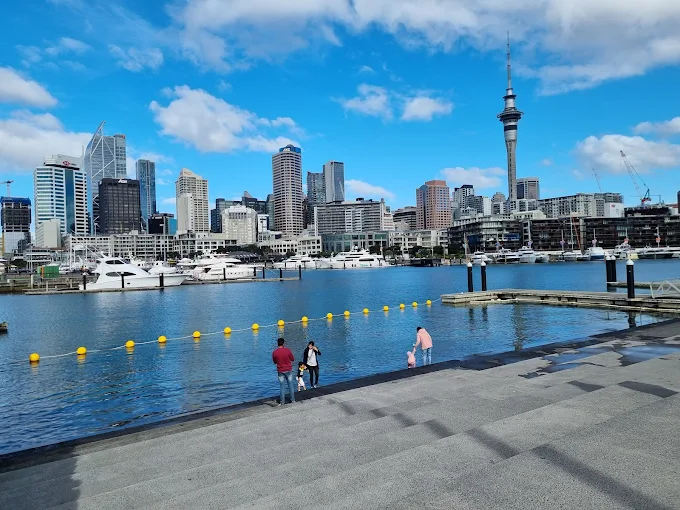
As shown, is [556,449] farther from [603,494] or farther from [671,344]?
[671,344]

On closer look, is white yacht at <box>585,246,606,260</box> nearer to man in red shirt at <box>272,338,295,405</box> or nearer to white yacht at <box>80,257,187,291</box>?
white yacht at <box>80,257,187,291</box>

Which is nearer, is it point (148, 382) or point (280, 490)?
point (280, 490)

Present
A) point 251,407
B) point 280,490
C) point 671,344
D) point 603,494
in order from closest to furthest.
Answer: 1. point 603,494
2. point 280,490
3. point 251,407
4. point 671,344

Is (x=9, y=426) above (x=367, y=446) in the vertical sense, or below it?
below

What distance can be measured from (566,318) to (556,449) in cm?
3372

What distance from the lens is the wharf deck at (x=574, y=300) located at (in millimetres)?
36250

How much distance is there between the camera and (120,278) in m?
94.1

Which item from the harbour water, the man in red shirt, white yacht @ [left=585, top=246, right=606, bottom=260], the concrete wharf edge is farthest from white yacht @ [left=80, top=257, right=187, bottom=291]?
white yacht @ [left=585, top=246, right=606, bottom=260]

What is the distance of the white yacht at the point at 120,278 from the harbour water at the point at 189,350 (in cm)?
3215

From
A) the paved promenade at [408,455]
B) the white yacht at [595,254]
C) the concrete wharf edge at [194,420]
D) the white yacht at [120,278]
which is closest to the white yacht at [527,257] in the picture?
the white yacht at [595,254]

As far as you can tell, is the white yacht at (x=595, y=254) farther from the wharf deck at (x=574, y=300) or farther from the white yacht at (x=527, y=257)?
the wharf deck at (x=574, y=300)

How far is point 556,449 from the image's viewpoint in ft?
26.3

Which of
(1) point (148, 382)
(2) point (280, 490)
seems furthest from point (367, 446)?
(1) point (148, 382)

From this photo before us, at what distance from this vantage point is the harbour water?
19453mm
